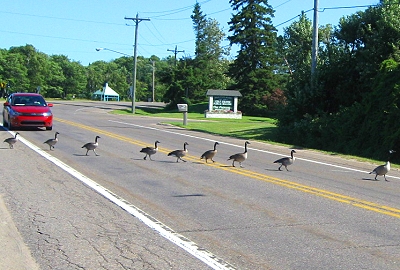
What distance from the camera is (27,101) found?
29250 mm

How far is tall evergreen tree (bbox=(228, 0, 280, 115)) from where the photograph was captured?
71.4 m

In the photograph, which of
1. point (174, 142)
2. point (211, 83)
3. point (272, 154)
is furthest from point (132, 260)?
point (211, 83)

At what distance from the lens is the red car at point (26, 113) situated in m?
27.7

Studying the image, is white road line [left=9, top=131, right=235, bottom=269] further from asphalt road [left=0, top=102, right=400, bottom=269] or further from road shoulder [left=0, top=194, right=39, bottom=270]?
road shoulder [left=0, top=194, right=39, bottom=270]

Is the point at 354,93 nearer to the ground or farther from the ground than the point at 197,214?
farther from the ground

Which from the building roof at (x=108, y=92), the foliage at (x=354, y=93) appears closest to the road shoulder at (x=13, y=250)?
the foliage at (x=354, y=93)

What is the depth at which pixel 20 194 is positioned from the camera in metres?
11.0

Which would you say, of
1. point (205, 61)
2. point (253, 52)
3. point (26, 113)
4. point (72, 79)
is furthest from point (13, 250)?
point (72, 79)

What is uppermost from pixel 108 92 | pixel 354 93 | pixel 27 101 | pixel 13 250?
pixel 354 93

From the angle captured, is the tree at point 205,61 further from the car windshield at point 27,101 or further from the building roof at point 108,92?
the car windshield at point 27,101

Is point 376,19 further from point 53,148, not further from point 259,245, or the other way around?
point 259,245

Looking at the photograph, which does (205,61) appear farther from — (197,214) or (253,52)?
(197,214)

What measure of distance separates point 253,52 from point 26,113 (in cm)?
4977

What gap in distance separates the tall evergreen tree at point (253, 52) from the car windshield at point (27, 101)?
43.7 metres
